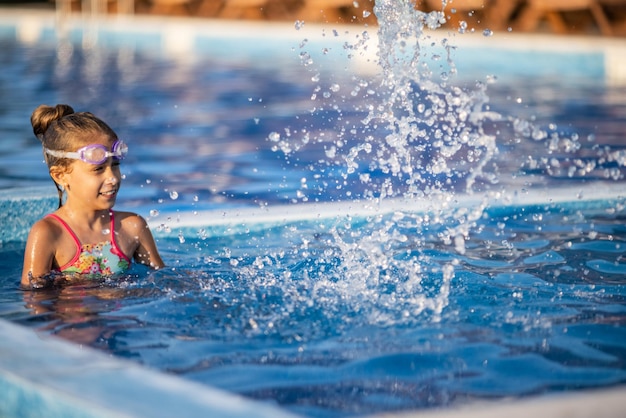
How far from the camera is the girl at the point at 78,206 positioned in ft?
11.3

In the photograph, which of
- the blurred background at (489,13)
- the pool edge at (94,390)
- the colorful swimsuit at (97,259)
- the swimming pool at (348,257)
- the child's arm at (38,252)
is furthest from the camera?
the blurred background at (489,13)

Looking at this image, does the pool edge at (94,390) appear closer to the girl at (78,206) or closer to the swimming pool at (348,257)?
the swimming pool at (348,257)

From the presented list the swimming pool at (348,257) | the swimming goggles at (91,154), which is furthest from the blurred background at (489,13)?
the swimming goggles at (91,154)

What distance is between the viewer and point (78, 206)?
3531 millimetres

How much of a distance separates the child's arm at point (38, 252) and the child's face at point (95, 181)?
15cm

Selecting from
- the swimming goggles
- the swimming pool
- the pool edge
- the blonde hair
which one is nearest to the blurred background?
the swimming pool

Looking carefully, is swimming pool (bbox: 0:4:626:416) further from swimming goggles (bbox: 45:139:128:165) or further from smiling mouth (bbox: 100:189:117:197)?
swimming goggles (bbox: 45:139:128:165)

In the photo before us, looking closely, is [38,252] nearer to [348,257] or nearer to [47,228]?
[47,228]

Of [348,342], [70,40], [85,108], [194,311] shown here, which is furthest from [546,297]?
[70,40]

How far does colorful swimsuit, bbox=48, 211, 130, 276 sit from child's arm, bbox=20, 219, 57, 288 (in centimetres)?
7

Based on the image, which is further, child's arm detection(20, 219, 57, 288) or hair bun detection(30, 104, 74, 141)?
hair bun detection(30, 104, 74, 141)

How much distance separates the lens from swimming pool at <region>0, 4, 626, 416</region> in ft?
8.93

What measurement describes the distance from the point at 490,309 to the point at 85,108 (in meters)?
6.15

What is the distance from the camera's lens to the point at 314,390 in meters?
2.51
